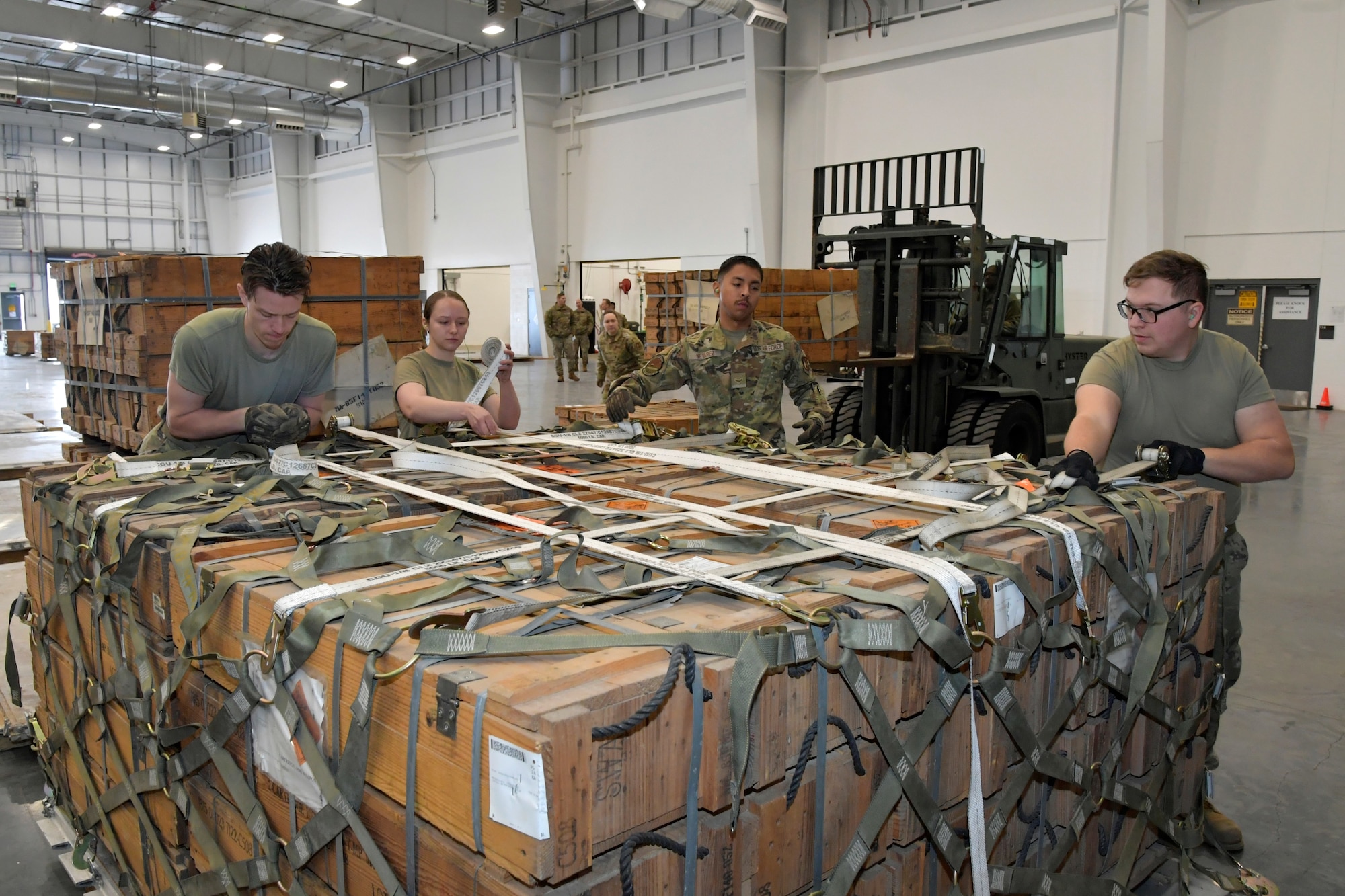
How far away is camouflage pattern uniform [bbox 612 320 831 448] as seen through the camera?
5051mm

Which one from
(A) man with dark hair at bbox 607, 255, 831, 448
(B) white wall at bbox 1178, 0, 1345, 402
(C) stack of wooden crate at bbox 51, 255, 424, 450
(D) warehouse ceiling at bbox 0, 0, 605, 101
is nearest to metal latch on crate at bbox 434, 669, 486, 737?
(A) man with dark hair at bbox 607, 255, 831, 448

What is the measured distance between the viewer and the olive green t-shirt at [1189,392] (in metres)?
3.38

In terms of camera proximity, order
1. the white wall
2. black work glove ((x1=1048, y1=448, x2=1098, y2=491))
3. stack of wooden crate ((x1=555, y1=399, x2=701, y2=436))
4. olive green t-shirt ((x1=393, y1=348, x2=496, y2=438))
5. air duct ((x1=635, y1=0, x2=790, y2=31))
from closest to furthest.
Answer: black work glove ((x1=1048, y1=448, x2=1098, y2=491)) → olive green t-shirt ((x1=393, y1=348, x2=496, y2=438)) → stack of wooden crate ((x1=555, y1=399, x2=701, y2=436)) → the white wall → air duct ((x1=635, y1=0, x2=790, y2=31))

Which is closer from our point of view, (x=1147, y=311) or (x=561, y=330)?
(x=1147, y=311)

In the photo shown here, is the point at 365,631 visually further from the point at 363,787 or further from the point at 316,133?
the point at 316,133

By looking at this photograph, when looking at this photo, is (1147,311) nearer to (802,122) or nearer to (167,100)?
(802,122)

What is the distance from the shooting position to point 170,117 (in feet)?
93.7

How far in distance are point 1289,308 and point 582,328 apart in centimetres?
1206

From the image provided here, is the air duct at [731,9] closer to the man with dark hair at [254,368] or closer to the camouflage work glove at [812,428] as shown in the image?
the camouflage work glove at [812,428]

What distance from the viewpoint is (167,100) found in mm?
24312

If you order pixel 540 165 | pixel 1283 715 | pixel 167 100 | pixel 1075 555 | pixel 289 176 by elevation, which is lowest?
pixel 1283 715

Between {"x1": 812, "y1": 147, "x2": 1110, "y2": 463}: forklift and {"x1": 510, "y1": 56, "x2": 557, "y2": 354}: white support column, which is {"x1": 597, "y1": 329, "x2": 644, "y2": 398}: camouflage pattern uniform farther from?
{"x1": 510, "y1": 56, "x2": 557, "y2": 354}: white support column

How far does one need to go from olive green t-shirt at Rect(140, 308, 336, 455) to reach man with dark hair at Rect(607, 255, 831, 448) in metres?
1.66

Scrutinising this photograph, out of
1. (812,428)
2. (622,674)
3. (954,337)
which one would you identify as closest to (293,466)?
(622,674)
